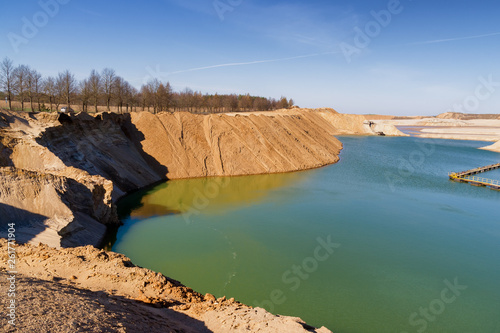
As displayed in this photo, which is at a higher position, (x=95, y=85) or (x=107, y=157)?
(x=95, y=85)

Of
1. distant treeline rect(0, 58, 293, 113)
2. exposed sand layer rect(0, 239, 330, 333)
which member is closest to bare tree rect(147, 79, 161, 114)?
distant treeline rect(0, 58, 293, 113)

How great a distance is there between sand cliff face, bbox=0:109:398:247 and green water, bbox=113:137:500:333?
265cm

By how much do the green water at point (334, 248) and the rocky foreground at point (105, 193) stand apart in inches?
119

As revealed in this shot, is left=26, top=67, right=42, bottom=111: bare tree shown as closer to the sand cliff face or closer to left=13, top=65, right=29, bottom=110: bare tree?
left=13, top=65, right=29, bottom=110: bare tree

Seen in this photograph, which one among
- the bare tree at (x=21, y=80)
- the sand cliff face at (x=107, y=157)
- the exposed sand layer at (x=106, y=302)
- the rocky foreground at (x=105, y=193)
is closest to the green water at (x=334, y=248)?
the sand cliff face at (x=107, y=157)

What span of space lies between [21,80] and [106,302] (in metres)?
40.8

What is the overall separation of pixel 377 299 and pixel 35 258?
13.0 metres

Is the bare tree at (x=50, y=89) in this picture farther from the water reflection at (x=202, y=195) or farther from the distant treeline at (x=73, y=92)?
the water reflection at (x=202, y=195)

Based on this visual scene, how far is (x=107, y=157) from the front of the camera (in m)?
26.7

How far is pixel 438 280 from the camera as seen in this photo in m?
13.0

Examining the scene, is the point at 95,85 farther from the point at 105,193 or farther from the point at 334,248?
the point at 334,248

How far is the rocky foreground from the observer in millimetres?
6902

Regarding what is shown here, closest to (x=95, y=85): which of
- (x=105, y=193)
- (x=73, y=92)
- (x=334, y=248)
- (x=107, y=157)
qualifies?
(x=73, y=92)

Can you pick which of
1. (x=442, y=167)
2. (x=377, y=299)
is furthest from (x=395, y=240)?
(x=442, y=167)
